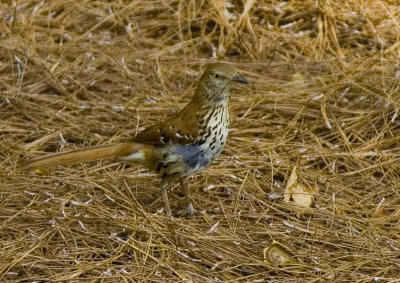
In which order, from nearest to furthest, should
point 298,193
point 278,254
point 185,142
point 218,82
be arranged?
point 278,254
point 185,142
point 218,82
point 298,193

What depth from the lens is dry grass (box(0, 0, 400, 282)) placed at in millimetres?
4578

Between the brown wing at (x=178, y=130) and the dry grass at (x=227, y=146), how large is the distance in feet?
1.45

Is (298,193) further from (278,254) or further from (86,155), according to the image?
(86,155)

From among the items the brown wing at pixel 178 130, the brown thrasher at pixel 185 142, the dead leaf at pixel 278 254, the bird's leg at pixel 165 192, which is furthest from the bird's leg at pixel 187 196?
the dead leaf at pixel 278 254

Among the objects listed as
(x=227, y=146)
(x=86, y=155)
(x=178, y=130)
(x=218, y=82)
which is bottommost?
(x=227, y=146)

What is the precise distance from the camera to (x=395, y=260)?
4.59 meters

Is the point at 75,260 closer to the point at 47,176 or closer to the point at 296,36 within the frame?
the point at 47,176

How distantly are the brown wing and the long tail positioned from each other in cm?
9

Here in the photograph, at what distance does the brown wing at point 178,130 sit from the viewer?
5020mm

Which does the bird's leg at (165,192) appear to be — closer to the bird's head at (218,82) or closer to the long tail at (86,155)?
the long tail at (86,155)

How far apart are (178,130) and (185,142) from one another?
0.09 m

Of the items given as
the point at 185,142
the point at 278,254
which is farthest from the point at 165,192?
the point at 278,254

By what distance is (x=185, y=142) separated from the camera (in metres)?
5.02

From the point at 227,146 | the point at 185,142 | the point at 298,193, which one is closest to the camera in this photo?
the point at 185,142
